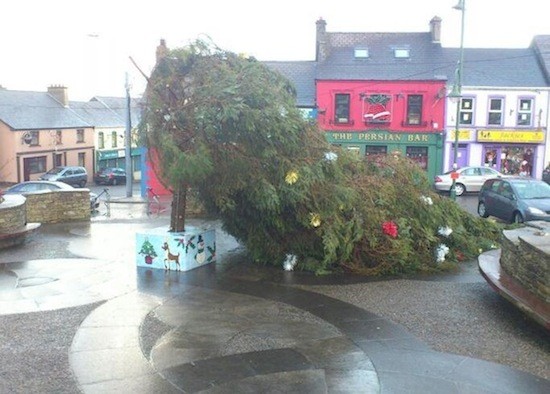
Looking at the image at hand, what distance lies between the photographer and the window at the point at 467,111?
34438mm

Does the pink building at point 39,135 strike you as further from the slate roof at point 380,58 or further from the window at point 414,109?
the window at point 414,109

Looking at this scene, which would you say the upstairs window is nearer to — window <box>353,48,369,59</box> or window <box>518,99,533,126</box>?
window <box>353,48,369,59</box>

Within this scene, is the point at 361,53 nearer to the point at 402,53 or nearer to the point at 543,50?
the point at 402,53

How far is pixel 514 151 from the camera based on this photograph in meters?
35.1

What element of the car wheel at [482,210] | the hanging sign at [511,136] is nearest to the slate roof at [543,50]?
the hanging sign at [511,136]

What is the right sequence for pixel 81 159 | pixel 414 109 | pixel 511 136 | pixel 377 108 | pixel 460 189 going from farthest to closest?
pixel 81 159 < pixel 377 108 < pixel 414 109 < pixel 511 136 < pixel 460 189

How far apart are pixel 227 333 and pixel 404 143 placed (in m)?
29.3

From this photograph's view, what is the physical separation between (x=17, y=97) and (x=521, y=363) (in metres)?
47.9

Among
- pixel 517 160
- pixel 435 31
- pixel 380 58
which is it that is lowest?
pixel 517 160

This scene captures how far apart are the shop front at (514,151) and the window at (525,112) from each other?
2.06 feet

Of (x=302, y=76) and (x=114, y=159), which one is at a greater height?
(x=302, y=76)

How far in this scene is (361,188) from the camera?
38.8ft

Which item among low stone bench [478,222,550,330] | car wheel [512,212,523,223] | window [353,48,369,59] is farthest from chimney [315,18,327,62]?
low stone bench [478,222,550,330]

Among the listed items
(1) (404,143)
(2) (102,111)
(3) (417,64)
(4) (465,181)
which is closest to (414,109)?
(1) (404,143)
